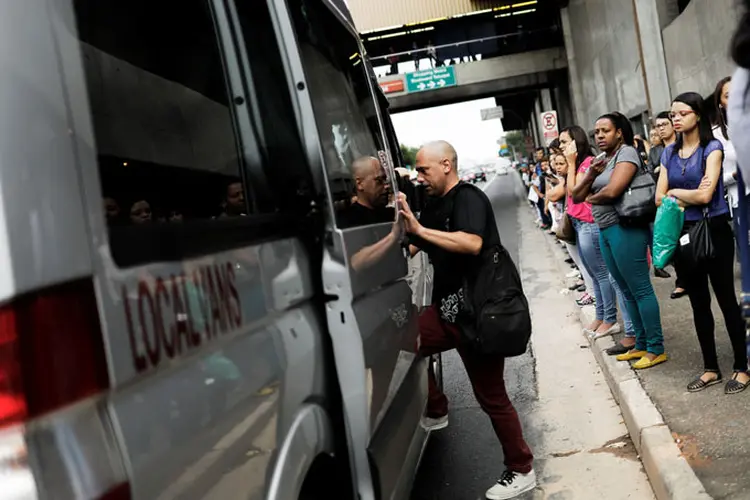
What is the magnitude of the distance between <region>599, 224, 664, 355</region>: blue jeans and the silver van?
252 cm

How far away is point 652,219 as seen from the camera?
16.5 feet

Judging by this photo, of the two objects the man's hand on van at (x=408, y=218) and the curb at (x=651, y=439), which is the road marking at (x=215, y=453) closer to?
the man's hand on van at (x=408, y=218)

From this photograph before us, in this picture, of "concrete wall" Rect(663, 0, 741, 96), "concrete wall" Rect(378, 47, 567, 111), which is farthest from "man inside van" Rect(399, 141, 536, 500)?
"concrete wall" Rect(378, 47, 567, 111)

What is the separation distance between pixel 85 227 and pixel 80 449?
36 cm

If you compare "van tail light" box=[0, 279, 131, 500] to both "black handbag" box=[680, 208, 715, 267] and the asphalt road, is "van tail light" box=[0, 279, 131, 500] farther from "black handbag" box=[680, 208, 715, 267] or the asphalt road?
"black handbag" box=[680, 208, 715, 267]

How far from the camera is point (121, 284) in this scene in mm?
1345

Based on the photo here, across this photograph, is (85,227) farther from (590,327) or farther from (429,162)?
(590,327)

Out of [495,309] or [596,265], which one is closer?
[495,309]

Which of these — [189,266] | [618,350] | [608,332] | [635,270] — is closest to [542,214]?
[608,332]

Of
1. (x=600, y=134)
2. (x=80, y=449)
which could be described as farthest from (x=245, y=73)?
(x=600, y=134)

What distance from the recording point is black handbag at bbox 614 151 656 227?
16.4 feet

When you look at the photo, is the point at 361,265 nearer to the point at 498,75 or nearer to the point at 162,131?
the point at 162,131

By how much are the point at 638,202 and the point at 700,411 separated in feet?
4.56

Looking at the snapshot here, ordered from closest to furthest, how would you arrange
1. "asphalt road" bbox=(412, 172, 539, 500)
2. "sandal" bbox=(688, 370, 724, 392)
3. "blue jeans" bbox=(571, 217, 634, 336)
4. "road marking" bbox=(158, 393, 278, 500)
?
"road marking" bbox=(158, 393, 278, 500) < "asphalt road" bbox=(412, 172, 539, 500) < "sandal" bbox=(688, 370, 724, 392) < "blue jeans" bbox=(571, 217, 634, 336)
